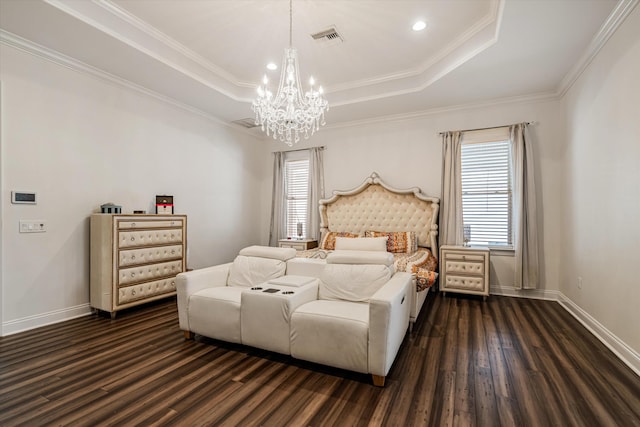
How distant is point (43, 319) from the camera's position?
3.15 meters

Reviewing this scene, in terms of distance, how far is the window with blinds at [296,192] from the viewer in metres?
6.12

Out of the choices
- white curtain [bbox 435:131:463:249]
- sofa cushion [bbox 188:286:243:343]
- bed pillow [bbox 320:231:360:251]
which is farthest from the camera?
bed pillow [bbox 320:231:360:251]

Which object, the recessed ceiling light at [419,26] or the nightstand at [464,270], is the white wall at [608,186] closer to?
the nightstand at [464,270]

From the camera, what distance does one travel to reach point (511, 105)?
442cm

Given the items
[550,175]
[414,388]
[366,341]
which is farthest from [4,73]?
[550,175]

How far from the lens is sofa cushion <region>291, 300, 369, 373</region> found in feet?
6.87

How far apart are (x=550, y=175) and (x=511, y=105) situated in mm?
1179

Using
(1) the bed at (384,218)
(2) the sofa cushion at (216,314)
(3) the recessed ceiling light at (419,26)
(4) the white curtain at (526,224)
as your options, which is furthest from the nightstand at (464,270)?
(2) the sofa cushion at (216,314)

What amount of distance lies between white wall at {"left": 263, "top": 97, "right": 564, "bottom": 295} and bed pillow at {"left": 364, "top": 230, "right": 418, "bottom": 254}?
840 millimetres

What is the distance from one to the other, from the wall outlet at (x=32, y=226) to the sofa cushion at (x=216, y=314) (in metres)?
1.89

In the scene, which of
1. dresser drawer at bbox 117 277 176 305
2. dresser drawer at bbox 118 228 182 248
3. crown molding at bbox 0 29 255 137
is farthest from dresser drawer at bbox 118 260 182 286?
crown molding at bbox 0 29 255 137

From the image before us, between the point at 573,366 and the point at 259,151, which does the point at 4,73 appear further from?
the point at 573,366

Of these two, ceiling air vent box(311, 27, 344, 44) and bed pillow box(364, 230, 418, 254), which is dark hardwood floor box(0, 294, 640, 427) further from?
A: ceiling air vent box(311, 27, 344, 44)

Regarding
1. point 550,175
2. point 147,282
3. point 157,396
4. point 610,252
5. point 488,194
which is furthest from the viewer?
point 488,194
